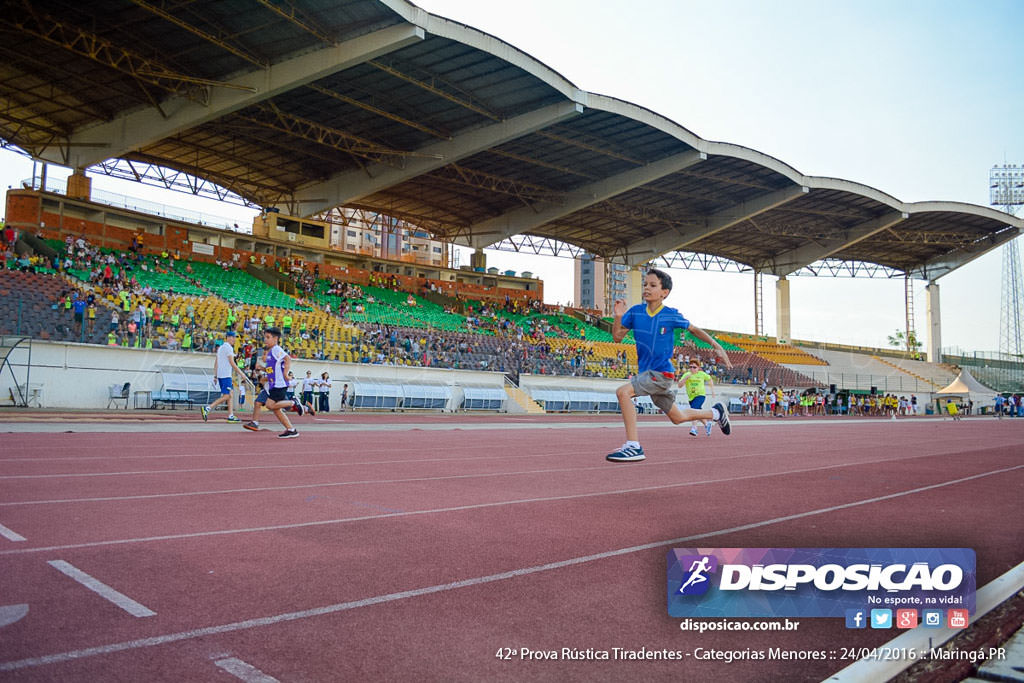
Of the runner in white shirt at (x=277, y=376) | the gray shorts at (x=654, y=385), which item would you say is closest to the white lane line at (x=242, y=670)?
the gray shorts at (x=654, y=385)

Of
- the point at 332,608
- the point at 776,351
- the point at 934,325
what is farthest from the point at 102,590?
the point at 934,325

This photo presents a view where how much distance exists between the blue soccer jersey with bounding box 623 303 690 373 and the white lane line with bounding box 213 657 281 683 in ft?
18.7

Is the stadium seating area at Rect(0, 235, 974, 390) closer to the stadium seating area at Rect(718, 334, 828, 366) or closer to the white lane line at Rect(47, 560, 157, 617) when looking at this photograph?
the stadium seating area at Rect(718, 334, 828, 366)

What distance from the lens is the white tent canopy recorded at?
5584cm

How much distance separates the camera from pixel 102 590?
335cm

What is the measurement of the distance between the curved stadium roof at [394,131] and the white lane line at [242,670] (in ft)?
90.1

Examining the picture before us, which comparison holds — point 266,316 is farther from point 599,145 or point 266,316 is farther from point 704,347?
point 704,347

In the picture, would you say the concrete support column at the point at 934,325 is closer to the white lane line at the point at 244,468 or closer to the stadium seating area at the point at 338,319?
the stadium seating area at the point at 338,319

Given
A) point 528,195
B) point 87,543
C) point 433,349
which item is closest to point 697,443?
point 87,543

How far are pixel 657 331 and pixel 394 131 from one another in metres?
33.6

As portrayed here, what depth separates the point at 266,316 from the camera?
106ft

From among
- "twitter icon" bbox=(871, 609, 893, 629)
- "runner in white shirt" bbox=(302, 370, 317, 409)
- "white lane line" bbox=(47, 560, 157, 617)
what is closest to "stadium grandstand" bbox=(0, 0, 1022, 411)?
"runner in white shirt" bbox=(302, 370, 317, 409)

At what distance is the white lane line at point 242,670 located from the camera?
8.00ft

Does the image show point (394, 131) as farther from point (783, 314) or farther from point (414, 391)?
point (783, 314)
